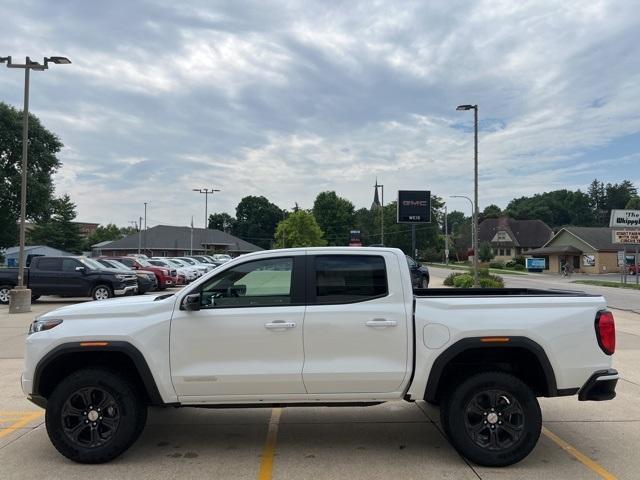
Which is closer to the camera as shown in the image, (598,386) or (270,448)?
(598,386)

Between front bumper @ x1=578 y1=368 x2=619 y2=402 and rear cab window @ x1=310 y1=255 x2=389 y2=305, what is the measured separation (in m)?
1.86

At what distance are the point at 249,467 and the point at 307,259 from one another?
1.80 m

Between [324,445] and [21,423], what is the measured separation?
10.5 feet

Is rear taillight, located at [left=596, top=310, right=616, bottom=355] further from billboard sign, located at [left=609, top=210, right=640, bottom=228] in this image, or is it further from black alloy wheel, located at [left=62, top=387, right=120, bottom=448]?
billboard sign, located at [left=609, top=210, right=640, bottom=228]

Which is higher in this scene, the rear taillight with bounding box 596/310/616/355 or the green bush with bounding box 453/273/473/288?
the rear taillight with bounding box 596/310/616/355

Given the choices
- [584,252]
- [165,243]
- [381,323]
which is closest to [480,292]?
[381,323]

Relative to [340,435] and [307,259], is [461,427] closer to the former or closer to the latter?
[340,435]

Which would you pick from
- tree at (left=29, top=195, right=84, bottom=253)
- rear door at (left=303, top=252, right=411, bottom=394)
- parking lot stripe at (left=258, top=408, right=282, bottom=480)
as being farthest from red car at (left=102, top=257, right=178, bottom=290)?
tree at (left=29, top=195, right=84, bottom=253)

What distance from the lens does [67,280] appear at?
18.4 meters

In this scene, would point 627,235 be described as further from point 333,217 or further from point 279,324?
point 333,217

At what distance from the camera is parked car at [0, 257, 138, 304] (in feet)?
60.2

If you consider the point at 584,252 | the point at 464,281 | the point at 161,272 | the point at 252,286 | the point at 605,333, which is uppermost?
the point at 584,252

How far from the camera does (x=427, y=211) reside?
155 ft

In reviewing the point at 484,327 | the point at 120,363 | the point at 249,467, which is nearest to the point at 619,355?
the point at 484,327
